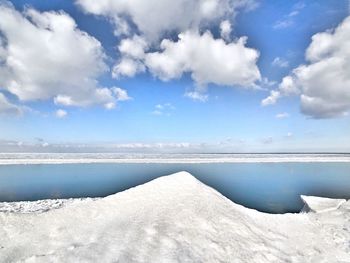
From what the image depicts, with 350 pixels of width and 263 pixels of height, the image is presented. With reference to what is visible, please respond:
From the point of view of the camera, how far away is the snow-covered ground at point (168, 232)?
307 inches

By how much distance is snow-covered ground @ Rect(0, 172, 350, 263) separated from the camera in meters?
7.80

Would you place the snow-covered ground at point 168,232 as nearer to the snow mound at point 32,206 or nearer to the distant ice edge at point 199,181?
the distant ice edge at point 199,181

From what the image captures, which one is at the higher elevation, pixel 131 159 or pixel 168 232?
pixel 131 159

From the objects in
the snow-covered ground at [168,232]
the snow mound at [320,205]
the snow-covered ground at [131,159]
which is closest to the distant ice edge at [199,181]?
the snow mound at [320,205]

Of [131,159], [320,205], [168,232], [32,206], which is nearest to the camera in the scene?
[168,232]

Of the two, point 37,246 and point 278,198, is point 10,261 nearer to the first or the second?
point 37,246

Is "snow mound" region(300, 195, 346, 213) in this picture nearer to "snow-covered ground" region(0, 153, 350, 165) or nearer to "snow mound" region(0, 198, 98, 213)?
"snow mound" region(0, 198, 98, 213)

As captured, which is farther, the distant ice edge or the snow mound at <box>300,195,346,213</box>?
the distant ice edge

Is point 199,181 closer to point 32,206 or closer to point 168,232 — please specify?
point 168,232

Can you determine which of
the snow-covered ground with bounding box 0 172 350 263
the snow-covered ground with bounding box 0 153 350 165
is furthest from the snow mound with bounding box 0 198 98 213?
the snow-covered ground with bounding box 0 153 350 165

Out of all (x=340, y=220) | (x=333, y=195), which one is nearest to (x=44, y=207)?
(x=340, y=220)

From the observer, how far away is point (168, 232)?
30.0ft

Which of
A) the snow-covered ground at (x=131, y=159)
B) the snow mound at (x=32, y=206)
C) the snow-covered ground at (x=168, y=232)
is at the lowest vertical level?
the snow mound at (x=32, y=206)

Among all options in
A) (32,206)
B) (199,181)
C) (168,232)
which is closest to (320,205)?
(199,181)
